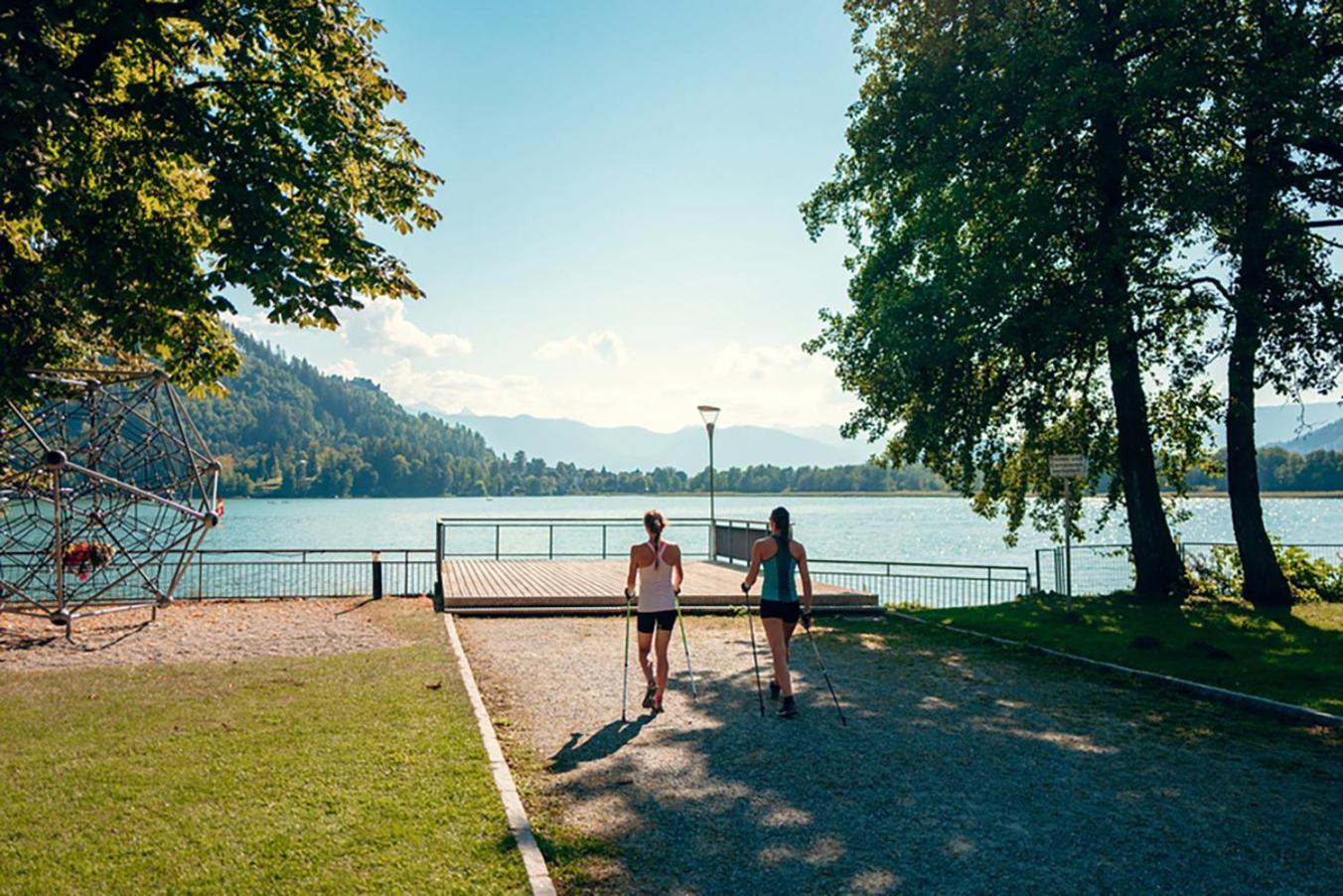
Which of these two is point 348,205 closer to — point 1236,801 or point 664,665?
point 664,665

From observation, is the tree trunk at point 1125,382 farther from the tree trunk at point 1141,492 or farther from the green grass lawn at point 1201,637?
the green grass lawn at point 1201,637

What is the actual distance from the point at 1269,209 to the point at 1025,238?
4854mm

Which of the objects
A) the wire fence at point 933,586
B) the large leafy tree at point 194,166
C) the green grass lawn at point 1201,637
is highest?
the large leafy tree at point 194,166

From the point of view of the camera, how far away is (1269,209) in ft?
56.3

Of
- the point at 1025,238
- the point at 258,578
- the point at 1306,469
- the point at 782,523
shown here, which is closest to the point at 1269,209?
the point at 1025,238

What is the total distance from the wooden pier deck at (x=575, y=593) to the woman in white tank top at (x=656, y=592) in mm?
7626

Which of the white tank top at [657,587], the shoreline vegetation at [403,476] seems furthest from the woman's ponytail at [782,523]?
the shoreline vegetation at [403,476]

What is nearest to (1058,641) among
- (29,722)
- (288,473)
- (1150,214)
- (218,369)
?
(1150,214)

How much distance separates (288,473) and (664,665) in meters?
176

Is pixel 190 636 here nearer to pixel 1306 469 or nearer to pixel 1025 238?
pixel 1025 238

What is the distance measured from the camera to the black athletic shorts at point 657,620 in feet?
30.5

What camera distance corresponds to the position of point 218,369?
14.4 metres

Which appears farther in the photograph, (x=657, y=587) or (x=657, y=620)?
(x=657, y=620)

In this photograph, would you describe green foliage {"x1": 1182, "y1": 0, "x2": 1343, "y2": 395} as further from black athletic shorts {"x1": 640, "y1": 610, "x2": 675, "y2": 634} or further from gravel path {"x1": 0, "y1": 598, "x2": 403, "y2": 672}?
gravel path {"x1": 0, "y1": 598, "x2": 403, "y2": 672}
